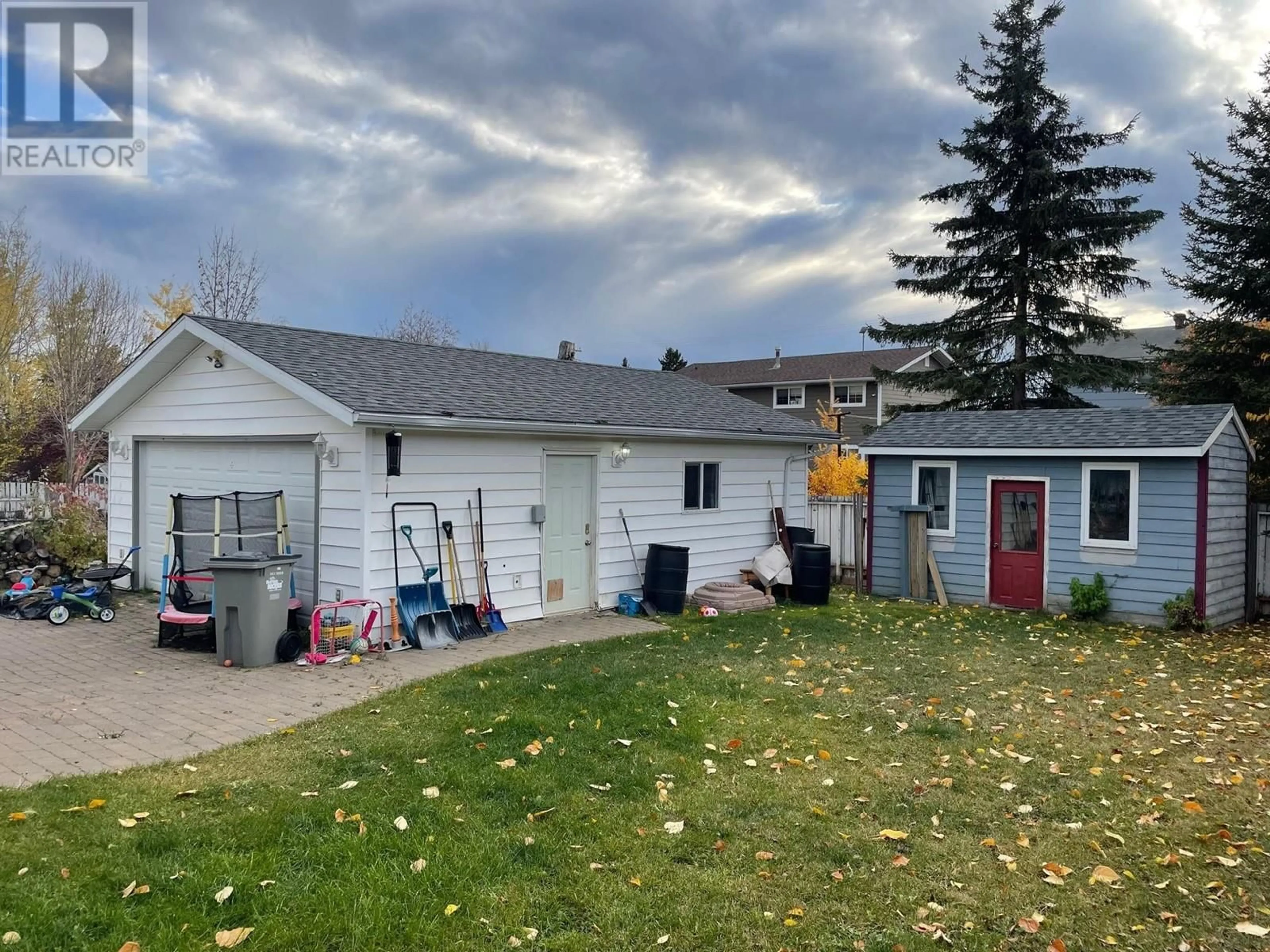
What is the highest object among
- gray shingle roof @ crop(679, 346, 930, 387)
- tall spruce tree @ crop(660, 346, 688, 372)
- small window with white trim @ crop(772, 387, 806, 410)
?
tall spruce tree @ crop(660, 346, 688, 372)

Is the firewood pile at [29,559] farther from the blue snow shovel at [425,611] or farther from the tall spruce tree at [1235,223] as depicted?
the tall spruce tree at [1235,223]

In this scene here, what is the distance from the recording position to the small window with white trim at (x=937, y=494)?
13023mm

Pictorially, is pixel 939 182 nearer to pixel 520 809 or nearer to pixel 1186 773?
pixel 1186 773

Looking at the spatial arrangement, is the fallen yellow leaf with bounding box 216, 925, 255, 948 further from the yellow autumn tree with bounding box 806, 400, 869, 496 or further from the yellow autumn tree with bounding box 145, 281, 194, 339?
the yellow autumn tree with bounding box 145, 281, 194, 339

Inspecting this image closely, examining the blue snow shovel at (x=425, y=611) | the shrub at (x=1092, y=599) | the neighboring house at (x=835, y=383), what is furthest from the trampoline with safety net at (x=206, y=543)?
the neighboring house at (x=835, y=383)

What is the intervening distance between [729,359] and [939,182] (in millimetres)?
23196

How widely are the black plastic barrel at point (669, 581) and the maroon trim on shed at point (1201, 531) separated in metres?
6.84

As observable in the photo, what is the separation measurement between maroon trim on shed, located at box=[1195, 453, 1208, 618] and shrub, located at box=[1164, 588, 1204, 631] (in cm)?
5

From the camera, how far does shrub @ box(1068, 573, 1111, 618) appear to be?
11.4 m

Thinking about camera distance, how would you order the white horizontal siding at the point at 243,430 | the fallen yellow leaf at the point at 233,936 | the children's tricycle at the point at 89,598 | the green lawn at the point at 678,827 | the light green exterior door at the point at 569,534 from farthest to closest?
the light green exterior door at the point at 569,534 → the children's tricycle at the point at 89,598 → the white horizontal siding at the point at 243,430 → the green lawn at the point at 678,827 → the fallen yellow leaf at the point at 233,936

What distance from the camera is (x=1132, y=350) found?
3678 centimetres

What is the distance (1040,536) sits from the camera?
40.0ft

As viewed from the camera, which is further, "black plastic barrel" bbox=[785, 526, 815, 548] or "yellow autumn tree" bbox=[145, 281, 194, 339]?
"yellow autumn tree" bbox=[145, 281, 194, 339]
